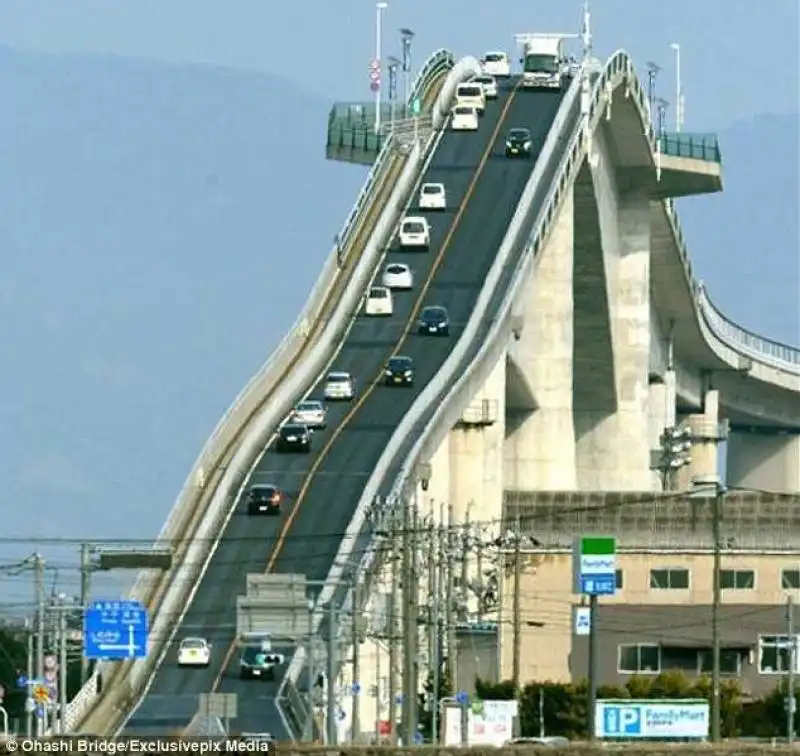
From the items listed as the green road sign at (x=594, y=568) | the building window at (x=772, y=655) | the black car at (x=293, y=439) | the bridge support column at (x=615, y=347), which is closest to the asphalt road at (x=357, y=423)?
the black car at (x=293, y=439)

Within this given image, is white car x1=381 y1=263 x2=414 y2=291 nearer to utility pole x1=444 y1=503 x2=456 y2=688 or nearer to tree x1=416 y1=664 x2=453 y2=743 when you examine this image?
utility pole x1=444 y1=503 x2=456 y2=688

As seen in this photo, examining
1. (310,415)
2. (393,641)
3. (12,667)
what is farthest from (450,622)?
(12,667)

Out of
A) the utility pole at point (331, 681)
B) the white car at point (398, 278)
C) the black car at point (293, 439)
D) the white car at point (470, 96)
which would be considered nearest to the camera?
the utility pole at point (331, 681)

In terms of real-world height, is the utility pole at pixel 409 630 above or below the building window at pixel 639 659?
below

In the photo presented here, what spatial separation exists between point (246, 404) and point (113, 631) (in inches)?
1645

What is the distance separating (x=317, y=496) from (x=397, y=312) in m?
21.4

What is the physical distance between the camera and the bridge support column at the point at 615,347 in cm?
16338

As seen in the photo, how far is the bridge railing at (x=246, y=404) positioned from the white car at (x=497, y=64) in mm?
2163

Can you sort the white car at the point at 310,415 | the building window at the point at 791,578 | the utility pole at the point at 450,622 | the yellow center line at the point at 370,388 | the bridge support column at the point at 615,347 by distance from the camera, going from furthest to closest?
the bridge support column at the point at 615,347 < the building window at the point at 791,578 < the white car at the point at 310,415 < the yellow center line at the point at 370,388 < the utility pole at the point at 450,622

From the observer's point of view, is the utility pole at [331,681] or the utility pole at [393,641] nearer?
the utility pole at [331,681]

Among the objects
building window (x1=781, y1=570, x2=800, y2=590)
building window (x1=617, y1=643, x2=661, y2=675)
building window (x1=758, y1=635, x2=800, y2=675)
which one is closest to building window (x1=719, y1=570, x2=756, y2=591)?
building window (x1=781, y1=570, x2=800, y2=590)

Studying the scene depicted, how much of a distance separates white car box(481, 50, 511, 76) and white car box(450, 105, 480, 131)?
1029cm

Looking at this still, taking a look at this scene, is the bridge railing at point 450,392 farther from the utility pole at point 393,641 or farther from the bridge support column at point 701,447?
the bridge support column at point 701,447

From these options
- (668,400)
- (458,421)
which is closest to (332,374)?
(458,421)
